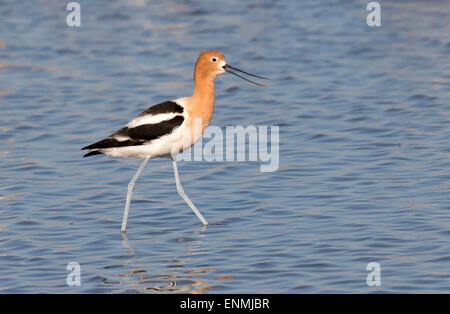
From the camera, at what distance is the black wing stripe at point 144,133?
33.8ft

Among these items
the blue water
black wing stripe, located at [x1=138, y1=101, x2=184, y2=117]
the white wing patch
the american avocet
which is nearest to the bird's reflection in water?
the blue water

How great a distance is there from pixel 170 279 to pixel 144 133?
194 centimetres

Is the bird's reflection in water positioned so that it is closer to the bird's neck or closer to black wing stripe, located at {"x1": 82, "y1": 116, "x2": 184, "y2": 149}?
black wing stripe, located at {"x1": 82, "y1": 116, "x2": 184, "y2": 149}

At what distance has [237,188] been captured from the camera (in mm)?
11820

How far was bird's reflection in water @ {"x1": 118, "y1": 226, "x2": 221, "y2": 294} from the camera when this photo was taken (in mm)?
8791

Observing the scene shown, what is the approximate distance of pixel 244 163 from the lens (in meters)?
12.9

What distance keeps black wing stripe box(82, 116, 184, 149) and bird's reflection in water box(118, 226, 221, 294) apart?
4.61ft

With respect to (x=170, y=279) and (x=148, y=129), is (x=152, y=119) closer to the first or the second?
(x=148, y=129)

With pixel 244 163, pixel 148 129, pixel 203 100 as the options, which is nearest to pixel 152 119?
pixel 148 129
